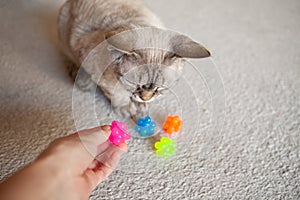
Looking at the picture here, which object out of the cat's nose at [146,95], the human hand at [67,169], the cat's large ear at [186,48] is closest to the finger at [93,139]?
the human hand at [67,169]

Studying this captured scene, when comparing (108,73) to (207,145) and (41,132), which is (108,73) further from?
(207,145)

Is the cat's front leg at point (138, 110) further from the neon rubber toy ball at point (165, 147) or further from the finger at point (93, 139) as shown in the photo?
the finger at point (93, 139)

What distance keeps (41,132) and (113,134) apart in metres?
0.34

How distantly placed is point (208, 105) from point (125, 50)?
558 mm

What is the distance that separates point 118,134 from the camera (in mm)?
1205

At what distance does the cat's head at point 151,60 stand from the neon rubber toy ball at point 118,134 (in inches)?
5.2

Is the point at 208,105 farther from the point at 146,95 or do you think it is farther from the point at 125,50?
the point at 125,50

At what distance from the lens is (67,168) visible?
909 millimetres

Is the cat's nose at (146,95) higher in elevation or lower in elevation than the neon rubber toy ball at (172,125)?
higher

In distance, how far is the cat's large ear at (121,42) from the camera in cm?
112

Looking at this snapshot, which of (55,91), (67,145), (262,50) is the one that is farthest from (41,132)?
(262,50)

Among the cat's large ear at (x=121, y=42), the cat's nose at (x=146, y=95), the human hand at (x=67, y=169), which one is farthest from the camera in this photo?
the cat's nose at (x=146, y=95)

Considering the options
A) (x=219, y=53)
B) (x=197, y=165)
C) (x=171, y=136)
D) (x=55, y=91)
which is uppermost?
(x=219, y=53)

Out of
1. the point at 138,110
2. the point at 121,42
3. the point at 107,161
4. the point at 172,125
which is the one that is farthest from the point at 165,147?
the point at 121,42
